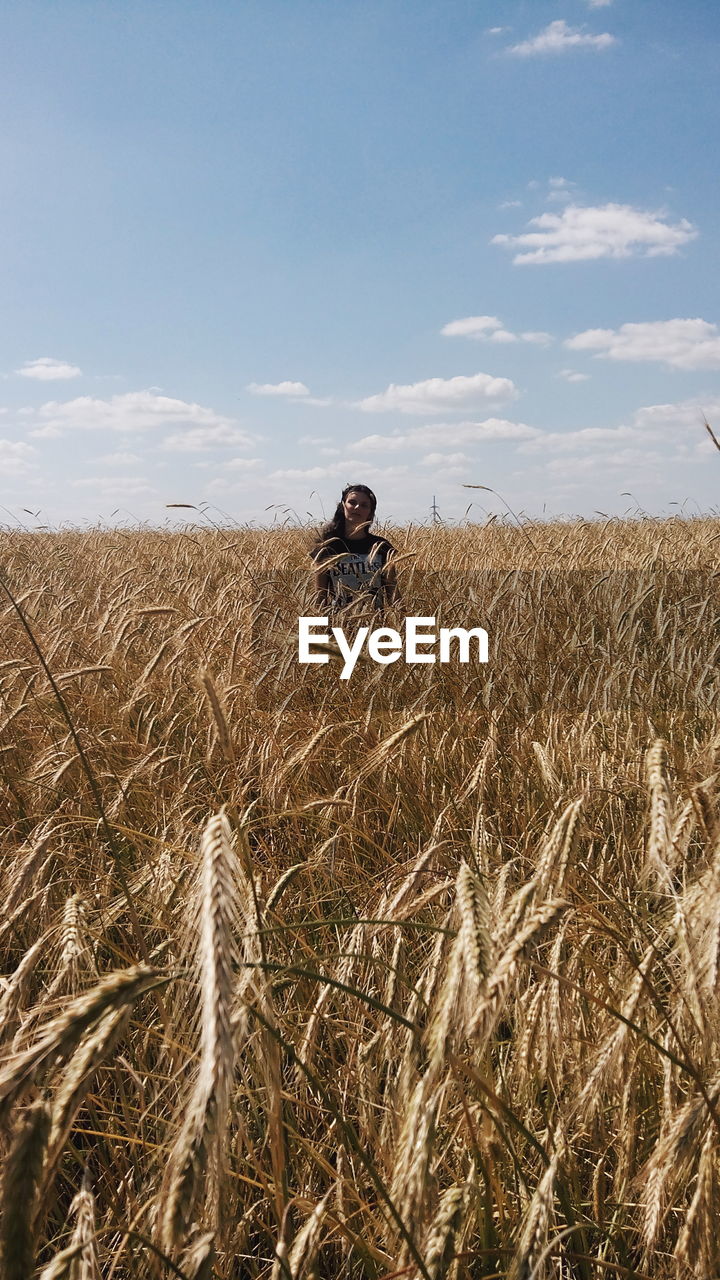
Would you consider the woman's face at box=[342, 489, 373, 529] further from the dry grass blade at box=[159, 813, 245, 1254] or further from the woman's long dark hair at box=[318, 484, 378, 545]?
the dry grass blade at box=[159, 813, 245, 1254]

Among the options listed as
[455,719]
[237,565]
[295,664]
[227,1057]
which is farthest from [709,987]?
[237,565]

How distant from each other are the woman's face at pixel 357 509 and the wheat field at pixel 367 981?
1440 millimetres

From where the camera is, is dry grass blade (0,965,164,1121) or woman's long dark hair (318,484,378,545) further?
woman's long dark hair (318,484,378,545)

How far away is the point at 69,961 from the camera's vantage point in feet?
3.77

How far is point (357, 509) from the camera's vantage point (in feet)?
16.2

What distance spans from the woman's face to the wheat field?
4.73 ft

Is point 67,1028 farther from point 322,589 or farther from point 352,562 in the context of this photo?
point 352,562

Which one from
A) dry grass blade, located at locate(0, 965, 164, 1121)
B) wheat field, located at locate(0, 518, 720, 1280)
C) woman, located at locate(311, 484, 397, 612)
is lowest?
wheat field, located at locate(0, 518, 720, 1280)

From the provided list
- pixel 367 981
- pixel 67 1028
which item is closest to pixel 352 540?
pixel 367 981

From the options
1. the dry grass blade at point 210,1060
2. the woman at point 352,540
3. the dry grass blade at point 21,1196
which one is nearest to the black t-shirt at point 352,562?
the woman at point 352,540

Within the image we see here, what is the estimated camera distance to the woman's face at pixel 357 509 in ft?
16.1

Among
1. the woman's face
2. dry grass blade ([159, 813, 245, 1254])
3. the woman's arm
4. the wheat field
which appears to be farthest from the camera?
the woman's face

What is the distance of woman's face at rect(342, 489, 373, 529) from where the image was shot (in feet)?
16.1

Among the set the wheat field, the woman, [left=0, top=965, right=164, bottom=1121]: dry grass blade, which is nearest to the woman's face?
the woman
